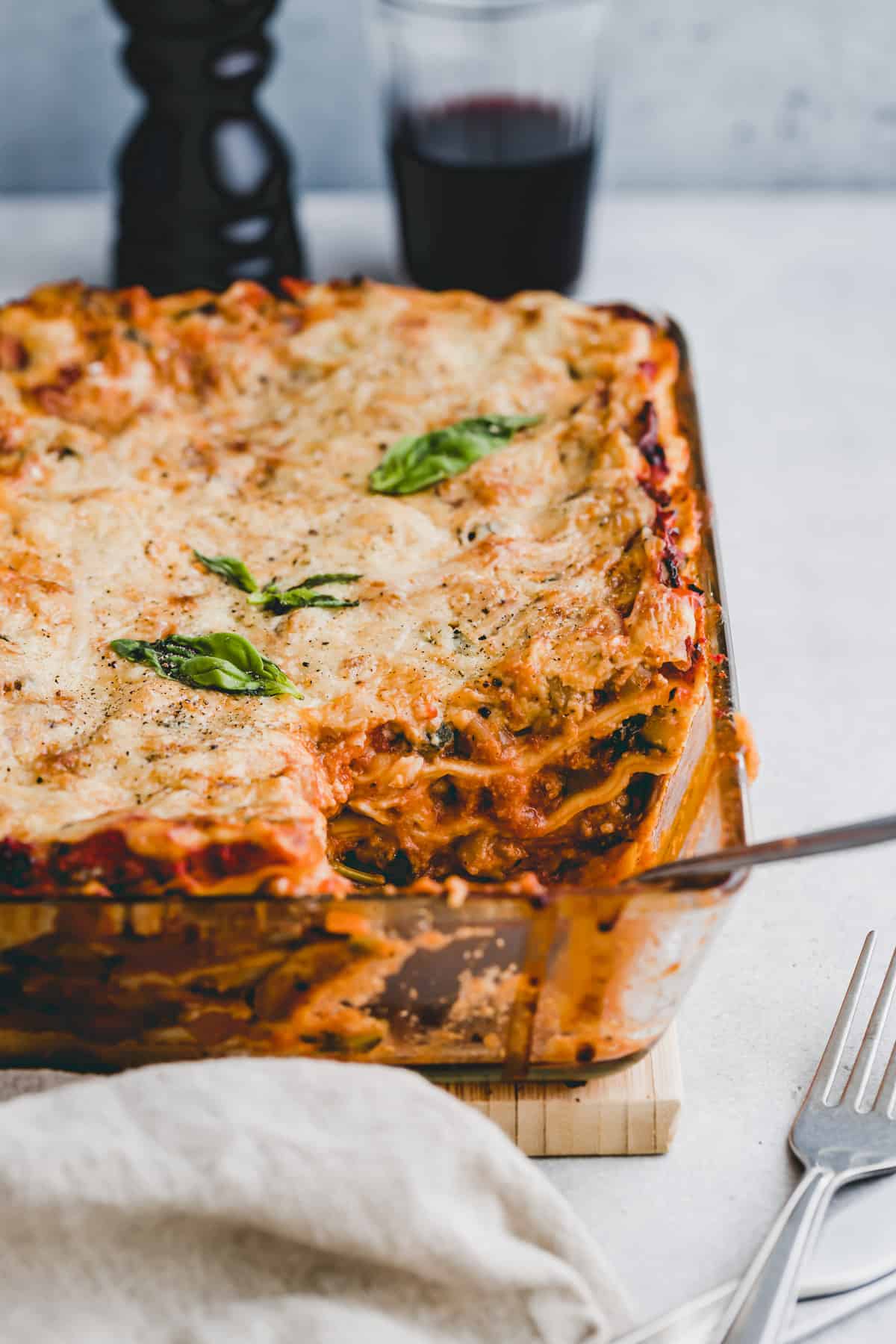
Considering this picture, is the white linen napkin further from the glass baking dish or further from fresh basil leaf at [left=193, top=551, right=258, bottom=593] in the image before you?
fresh basil leaf at [left=193, top=551, right=258, bottom=593]

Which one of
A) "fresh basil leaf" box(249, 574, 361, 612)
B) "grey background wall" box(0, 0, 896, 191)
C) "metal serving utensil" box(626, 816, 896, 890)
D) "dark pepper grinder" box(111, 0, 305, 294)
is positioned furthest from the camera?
"grey background wall" box(0, 0, 896, 191)

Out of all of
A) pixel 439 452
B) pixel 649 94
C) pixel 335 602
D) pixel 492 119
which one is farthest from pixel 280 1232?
pixel 649 94

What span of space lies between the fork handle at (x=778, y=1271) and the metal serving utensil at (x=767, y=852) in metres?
0.38

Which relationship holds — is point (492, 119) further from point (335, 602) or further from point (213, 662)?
point (213, 662)

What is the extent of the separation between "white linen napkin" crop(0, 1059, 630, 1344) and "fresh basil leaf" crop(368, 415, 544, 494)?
97 centimetres

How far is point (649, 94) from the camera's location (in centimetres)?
377

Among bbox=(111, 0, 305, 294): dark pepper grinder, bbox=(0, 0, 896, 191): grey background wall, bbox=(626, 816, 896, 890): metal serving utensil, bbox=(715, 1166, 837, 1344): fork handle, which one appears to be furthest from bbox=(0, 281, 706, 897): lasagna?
bbox=(0, 0, 896, 191): grey background wall

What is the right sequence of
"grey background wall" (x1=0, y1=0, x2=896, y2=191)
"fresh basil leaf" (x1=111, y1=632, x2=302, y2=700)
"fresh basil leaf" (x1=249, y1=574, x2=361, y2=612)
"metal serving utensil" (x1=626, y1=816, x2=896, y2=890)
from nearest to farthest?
"metal serving utensil" (x1=626, y1=816, x2=896, y2=890), "fresh basil leaf" (x1=111, y1=632, x2=302, y2=700), "fresh basil leaf" (x1=249, y1=574, x2=361, y2=612), "grey background wall" (x1=0, y1=0, x2=896, y2=191)

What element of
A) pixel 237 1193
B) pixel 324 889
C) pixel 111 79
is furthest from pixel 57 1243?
pixel 111 79

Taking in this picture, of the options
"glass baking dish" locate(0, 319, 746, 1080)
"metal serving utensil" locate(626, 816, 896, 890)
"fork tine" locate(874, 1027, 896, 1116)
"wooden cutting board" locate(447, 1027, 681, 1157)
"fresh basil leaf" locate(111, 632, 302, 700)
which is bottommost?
"wooden cutting board" locate(447, 1027, 681, 1157)

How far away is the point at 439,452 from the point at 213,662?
564 millimetres

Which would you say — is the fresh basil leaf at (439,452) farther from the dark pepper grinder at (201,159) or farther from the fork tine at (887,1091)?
the fork tine at (887,1091)

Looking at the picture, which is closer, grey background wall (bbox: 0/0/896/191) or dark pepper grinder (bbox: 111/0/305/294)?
dark pepper grinder (bbox: 111/0/305/294)

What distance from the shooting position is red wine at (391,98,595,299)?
311cm
